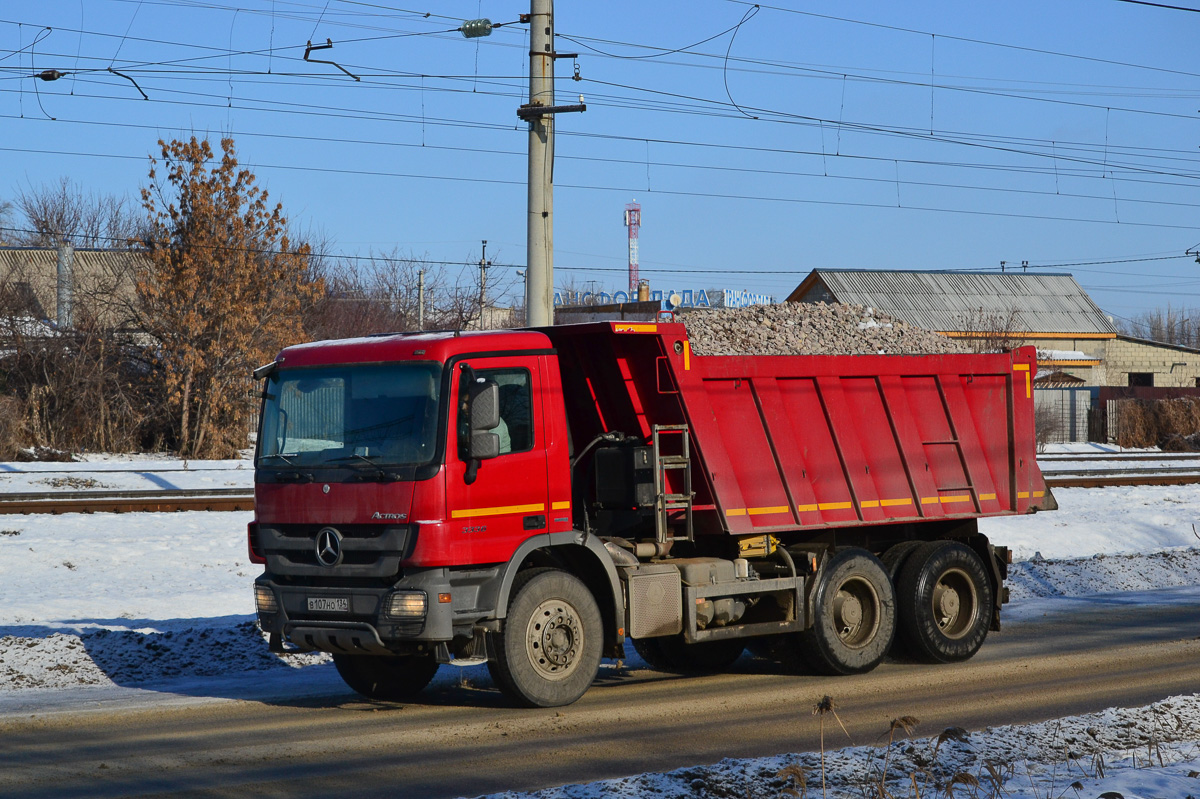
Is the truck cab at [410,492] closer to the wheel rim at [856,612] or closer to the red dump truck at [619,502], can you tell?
the red dump truck at [619,502]

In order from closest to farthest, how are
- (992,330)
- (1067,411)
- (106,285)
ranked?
(106,285) → (1067,411) → (992,330)

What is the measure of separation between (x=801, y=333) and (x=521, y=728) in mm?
5420

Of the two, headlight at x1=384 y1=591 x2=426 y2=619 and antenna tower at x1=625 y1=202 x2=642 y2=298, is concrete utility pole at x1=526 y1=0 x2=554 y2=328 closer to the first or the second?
headlight at x1=384 y1=591 x2=426 y2=619

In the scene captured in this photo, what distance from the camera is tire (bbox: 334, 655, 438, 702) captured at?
946 centimetres

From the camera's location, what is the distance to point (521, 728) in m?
8.21

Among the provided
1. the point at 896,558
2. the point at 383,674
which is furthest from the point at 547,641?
the point at 896,558

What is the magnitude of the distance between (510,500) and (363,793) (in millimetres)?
2612

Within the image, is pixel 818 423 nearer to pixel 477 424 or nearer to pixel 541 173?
pixel 477 424

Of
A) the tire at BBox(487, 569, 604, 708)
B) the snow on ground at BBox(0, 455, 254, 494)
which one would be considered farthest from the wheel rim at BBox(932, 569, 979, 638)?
the snow on ground at BBox(0, 455, 254, 494)

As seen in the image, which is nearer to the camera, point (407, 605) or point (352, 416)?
point (407, 605)

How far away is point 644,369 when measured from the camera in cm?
973

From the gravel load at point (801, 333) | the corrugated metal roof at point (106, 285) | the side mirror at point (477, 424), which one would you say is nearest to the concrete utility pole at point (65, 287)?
the corrugated metal roof at point (106, 285)

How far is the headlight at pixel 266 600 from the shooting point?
8.77 metres

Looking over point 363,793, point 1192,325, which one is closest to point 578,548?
point 363,793
